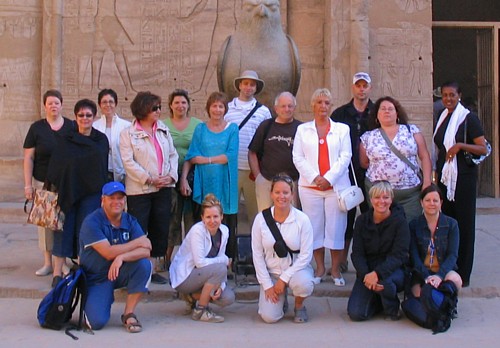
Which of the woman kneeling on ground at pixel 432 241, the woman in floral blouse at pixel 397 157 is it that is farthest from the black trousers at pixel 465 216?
the woman kneeling on ground at pixel 432 241

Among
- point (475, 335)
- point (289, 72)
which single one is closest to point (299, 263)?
point (475, 335)

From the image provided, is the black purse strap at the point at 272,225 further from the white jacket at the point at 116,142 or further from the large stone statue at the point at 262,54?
the large stone statue at the point at 262,54

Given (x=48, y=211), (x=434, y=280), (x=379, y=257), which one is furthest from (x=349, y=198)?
(x=48, y=211)

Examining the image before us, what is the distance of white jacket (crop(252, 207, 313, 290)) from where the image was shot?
564cm

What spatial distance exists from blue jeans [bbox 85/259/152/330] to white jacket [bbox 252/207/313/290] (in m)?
0.86

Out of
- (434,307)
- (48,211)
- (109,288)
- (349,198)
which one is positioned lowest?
(434,307)

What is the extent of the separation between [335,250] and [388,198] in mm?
959

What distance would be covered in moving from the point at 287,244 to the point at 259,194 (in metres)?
1.01

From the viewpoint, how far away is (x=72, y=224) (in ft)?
21.3

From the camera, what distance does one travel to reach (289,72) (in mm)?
7707

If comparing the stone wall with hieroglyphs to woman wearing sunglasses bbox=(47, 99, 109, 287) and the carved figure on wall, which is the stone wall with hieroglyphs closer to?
the carved figure on wall

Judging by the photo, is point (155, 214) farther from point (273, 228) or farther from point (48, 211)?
point (273, 228)

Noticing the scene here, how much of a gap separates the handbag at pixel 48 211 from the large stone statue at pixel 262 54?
235cm

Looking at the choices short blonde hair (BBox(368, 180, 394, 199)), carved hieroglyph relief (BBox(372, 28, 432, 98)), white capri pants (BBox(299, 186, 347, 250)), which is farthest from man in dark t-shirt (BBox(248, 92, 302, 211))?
carved hieroglyph relief (BBox(372, 28, 432, 98))
